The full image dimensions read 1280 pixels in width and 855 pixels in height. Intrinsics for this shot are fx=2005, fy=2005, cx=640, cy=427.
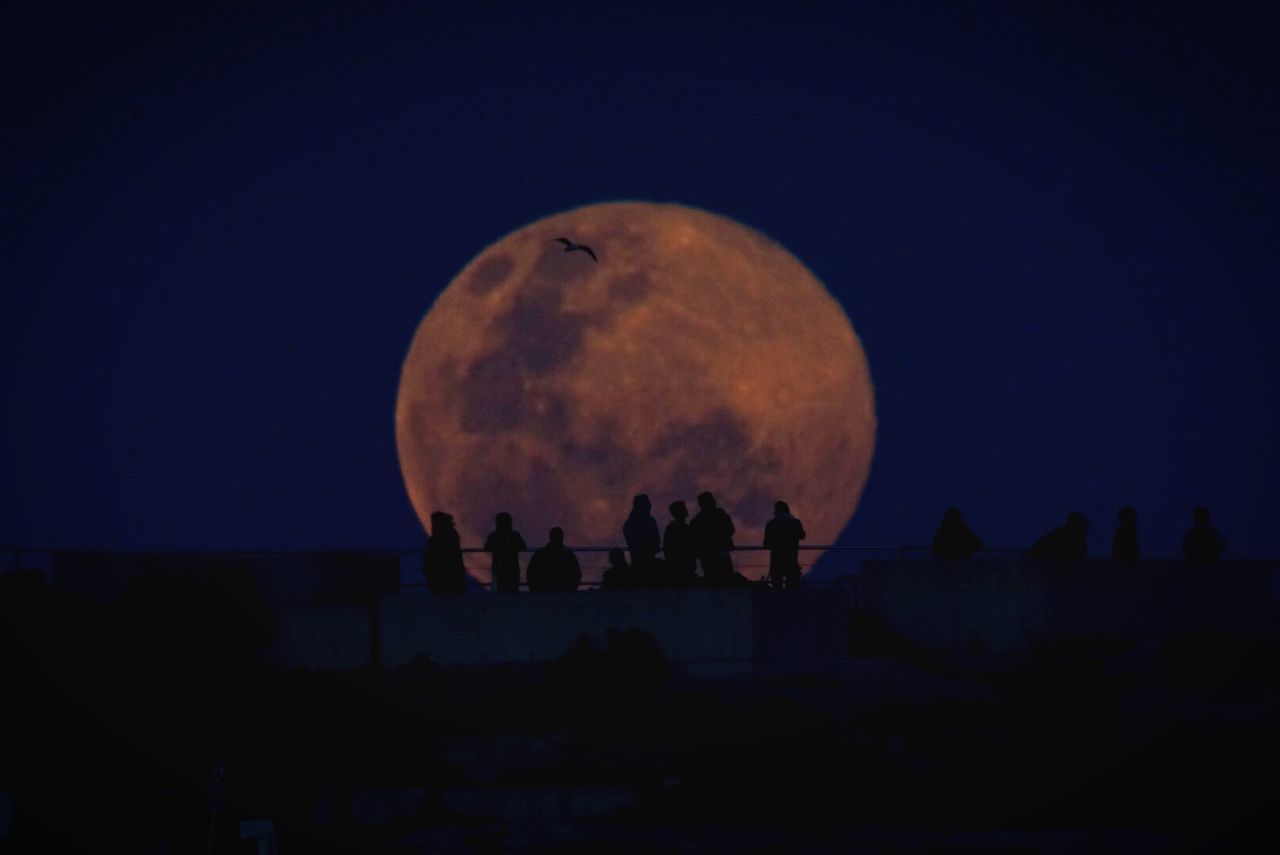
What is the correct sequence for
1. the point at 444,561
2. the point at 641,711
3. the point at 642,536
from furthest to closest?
the point at 444,561 < the point at 642,536 < the point at 641,711

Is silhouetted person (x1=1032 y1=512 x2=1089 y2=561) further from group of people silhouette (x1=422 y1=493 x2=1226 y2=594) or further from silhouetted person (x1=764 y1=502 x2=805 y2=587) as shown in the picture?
silhouetted person (x1=764 y1=502 x2=805 y2=587)

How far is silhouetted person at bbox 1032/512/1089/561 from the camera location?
2542cm

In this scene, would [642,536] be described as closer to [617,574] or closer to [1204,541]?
→ [617,574]

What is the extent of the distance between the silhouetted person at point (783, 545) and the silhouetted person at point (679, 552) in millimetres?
940

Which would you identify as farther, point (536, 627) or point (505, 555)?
point (505, 555)

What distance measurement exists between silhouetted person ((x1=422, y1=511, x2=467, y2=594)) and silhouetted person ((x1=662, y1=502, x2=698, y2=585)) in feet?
8.40

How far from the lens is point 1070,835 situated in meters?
20.5

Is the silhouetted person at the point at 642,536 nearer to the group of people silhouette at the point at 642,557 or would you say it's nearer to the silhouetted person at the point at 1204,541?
the group of people silhouette at the point at 642,557

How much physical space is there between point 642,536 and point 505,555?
1767 millimetres

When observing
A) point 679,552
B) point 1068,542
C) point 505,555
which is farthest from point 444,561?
point 1068,542

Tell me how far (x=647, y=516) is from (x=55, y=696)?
25.0ft

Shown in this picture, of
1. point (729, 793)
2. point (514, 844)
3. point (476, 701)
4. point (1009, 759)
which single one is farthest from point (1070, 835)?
point (476, 701)

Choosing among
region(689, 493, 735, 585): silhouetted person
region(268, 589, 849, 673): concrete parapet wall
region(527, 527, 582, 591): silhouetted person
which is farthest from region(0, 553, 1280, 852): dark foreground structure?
region(689, 493, 735, 585): silhouetted person

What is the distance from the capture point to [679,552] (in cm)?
2452
